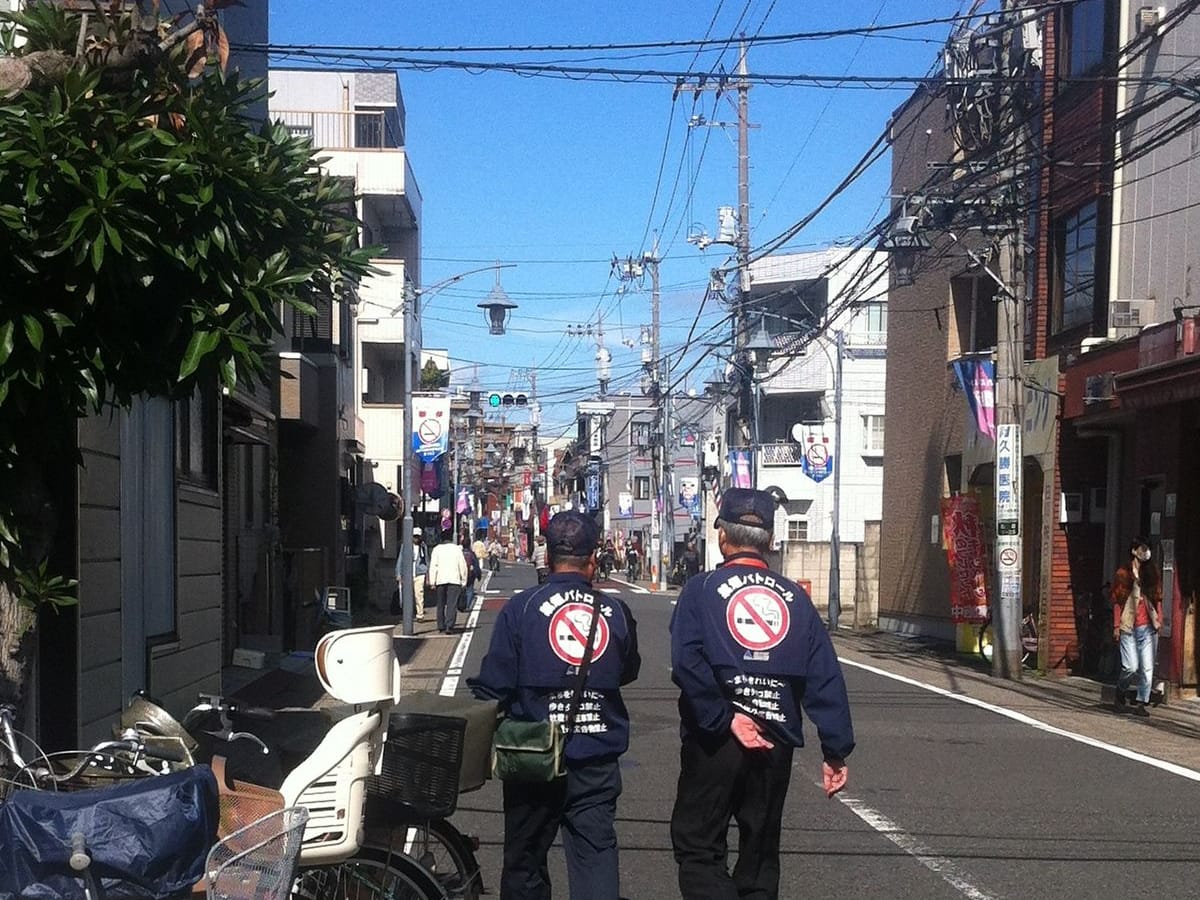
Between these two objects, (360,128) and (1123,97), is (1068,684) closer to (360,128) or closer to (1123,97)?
(1123,97)

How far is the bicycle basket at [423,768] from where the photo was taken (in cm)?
481

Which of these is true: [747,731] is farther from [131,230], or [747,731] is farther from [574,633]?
[131,230]

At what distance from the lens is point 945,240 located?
2652cm

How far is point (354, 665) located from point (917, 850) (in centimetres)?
438

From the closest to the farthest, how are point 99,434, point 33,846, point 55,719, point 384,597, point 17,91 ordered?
1. point 33,846
2. point 17,91
3. point 55,719
4. point 99,434
5. point 384,597

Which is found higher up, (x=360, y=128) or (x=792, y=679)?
(x=360, y=128)

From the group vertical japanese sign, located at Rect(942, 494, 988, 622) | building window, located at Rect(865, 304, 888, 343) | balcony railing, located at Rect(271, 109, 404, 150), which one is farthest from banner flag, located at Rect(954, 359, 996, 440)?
building window, located at Rect(865, 304, 888, 343)

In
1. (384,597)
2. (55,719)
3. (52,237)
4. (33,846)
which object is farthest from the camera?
(384,597)

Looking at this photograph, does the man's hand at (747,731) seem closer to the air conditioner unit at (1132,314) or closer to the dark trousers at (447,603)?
the air conditioner unit at (1132,314)

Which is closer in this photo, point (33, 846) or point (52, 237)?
point (33, 846)

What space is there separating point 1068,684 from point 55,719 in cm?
1393

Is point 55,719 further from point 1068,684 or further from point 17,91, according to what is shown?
point 1068,684

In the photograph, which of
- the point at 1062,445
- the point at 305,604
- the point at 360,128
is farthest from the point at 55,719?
the point at 360,128

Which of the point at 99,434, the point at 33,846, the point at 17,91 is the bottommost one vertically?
the point at 33,846
